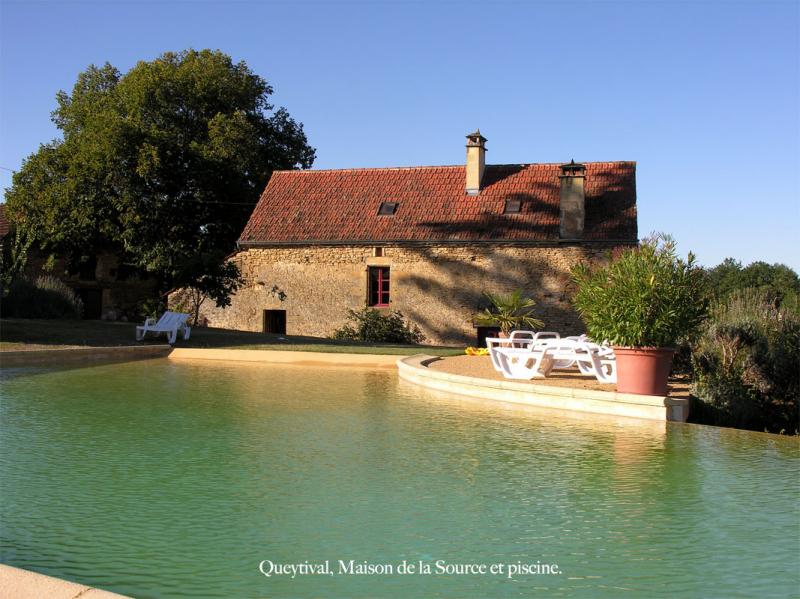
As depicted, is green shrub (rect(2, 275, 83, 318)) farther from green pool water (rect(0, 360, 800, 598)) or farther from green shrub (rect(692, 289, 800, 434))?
green shrub (rect(692, 289, 800, 434))

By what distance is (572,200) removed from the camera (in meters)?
25.0

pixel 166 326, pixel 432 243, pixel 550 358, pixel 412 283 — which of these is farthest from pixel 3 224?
pixel 550 358

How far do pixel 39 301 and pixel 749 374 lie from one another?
1818cm

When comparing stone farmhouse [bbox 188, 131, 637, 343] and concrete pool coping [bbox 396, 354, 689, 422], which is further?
stone farmhouse [bbox 188, 131, 637, 343]

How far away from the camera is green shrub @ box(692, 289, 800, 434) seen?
10.6 m

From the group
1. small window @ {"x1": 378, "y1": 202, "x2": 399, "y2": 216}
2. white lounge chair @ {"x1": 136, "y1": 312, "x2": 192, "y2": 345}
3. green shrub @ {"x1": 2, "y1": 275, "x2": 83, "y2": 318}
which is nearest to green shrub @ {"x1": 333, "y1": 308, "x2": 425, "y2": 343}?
small window @ {"x1": 378, "y1": 202, "x2": 399, "y2": 216}

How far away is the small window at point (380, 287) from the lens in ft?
86.6

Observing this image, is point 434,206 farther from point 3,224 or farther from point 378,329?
point 3,224

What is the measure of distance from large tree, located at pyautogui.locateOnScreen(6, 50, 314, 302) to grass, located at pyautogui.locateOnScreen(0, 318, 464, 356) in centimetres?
945

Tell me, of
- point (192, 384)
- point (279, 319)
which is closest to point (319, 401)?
point (192, 384)

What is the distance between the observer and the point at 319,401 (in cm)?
1084

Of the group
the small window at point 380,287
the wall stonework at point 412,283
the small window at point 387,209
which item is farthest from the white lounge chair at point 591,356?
the small window at point 387,209

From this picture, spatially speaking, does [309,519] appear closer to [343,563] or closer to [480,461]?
[343,563]

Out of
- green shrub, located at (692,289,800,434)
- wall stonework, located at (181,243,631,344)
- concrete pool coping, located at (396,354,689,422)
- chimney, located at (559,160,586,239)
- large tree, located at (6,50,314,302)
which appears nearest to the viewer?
concrete pool coping, located at (396,354,689,422)
